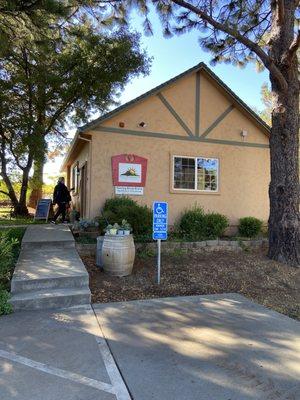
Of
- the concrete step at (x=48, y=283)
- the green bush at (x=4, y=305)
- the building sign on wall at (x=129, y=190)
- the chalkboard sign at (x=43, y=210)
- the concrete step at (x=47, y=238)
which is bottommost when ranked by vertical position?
the green bush at (x=4, y=305)

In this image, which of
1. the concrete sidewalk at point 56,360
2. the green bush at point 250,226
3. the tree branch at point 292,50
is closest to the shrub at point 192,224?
the green bush at point 250,226

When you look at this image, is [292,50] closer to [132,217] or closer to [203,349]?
[132,217]

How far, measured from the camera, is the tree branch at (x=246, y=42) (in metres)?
8.97

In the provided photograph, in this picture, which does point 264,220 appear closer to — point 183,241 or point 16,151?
point 183,241

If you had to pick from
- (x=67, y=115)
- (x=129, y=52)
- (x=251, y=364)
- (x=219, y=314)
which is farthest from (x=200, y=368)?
(x=67, y=115)

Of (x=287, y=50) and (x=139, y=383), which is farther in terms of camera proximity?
(x=287, y=50)

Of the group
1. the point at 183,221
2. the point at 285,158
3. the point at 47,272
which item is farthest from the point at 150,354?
the point at 183,221

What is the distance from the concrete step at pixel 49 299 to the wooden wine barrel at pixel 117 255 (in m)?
1.48

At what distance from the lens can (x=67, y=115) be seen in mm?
18484

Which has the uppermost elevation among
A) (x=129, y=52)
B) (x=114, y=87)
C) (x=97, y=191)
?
(x=129, y=52)

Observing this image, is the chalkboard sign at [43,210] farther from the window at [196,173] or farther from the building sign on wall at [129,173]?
the window at [196,173]

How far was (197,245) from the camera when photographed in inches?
389

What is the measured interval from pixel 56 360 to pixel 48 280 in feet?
7.71

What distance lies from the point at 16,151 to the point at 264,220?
11.3 m
